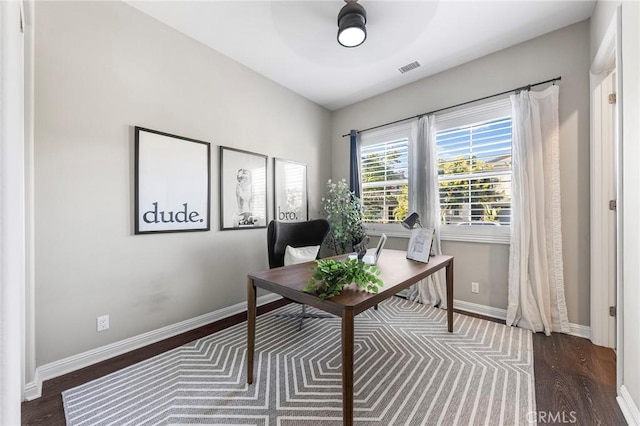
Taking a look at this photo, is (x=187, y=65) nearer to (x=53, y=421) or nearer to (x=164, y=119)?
(x=164, y=119)

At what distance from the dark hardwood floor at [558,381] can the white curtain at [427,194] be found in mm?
961

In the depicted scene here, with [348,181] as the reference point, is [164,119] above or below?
above

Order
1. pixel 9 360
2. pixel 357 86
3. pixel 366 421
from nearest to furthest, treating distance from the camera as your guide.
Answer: pixel 9 360, pixel 366 421, pixel 357 86

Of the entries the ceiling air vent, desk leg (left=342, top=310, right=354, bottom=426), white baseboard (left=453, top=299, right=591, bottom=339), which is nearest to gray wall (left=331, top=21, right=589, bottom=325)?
white baseboard (left=453, top=299, right=591, bottom=339)

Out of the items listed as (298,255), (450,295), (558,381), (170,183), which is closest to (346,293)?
(298,255)

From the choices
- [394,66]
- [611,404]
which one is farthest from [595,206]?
[394,66]

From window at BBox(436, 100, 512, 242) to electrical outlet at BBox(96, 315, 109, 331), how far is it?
3.33 m

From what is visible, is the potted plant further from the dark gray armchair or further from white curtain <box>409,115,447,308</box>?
white curtain <box>409,115,447,308</box>

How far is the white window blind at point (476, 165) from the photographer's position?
2.71 meters

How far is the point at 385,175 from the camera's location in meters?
3.66

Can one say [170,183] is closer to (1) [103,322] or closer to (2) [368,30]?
(1) [103,322]

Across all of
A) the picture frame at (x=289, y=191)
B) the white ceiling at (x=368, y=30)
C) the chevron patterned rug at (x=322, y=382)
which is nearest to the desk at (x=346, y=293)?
the chevron patterned rug at (x=322, y=382)

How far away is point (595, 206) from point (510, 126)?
1.03 meters

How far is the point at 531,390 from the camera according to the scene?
1.63 metres
